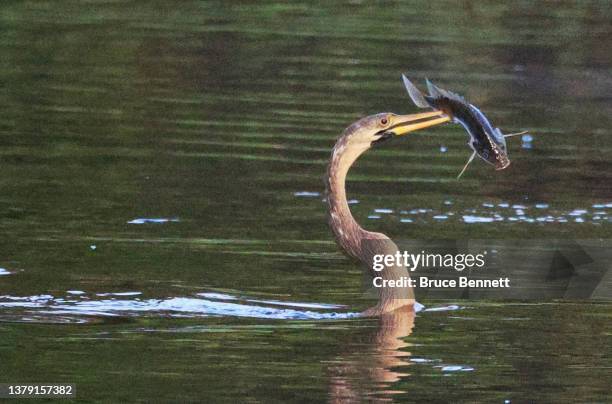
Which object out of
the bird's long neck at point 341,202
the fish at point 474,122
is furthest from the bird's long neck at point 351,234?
the fish at point 474,122

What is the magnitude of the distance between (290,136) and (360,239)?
16.0 feet

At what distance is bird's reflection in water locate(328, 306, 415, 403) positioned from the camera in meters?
7.63

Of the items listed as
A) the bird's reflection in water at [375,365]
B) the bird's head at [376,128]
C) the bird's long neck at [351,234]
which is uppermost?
the bird's head at [376,128]

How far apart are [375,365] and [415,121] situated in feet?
5.70

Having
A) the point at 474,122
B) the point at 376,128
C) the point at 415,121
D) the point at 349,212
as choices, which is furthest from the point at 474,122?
the point at 349,212

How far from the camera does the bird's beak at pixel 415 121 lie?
926cm

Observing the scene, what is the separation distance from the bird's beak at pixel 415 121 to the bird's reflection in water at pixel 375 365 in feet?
3.07

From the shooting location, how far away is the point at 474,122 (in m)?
9.43

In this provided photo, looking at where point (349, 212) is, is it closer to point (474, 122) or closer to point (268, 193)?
point (474, 122)

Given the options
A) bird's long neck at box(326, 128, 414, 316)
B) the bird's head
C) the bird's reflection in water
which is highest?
the bird's head

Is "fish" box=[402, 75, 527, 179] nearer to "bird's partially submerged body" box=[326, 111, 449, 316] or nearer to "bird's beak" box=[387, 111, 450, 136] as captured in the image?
"bird's beak" box=[387, 111, 450, 136]

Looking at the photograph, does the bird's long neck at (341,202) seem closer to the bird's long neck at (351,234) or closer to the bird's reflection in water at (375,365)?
the bird's long neck at (351,234)

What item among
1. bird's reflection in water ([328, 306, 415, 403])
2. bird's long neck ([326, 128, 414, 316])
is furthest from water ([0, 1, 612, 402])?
bird's long neck ([326, 128, 414, 316])

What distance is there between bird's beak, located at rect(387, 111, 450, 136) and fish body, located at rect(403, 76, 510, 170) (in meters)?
0.06
